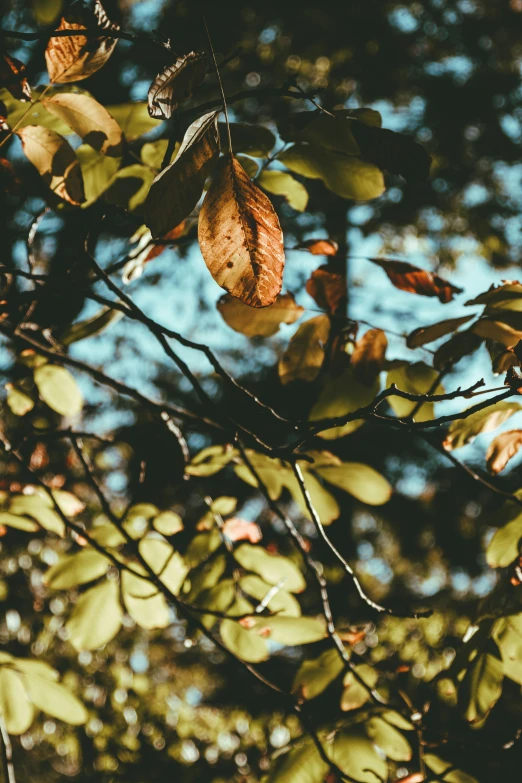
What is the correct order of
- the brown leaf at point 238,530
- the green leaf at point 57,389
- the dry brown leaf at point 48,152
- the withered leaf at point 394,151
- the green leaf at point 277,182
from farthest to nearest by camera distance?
1. the green leaf at point 57,389
2. the brown leaf at point 238,530
3. the green leaf at point 277,182
4. the dry brown leaf at point 48,152
5. the withered leaf at point 394,151

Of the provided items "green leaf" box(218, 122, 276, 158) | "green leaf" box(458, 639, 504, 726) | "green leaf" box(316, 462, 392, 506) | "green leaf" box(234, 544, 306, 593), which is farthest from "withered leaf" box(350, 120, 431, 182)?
"green leaf" box(234, 544, 306, 593)

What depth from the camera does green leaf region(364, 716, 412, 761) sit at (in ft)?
3.33

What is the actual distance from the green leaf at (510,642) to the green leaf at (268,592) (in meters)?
0.45

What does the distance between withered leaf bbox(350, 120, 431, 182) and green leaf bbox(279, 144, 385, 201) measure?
0.84ft

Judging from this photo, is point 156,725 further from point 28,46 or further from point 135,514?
point 28,46

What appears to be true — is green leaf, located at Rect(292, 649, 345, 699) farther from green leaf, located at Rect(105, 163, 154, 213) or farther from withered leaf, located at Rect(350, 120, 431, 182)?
green leaf, located at Rect(105, 163, 154, 213)

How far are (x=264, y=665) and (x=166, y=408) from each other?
5648 mm

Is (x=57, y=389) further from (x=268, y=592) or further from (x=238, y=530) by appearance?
(x=268, y=592)

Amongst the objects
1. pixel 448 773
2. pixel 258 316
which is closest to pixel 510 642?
pixel 448 773

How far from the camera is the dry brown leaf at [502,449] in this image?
3.31 ft

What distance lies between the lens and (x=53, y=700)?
45.7 inches

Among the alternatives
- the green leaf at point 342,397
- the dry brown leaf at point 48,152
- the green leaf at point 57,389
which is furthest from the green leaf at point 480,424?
the green leaf at point 57,389

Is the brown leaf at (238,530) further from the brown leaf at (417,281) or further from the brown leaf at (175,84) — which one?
the brown leaf at (175,84)

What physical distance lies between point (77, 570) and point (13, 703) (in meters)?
0.28
